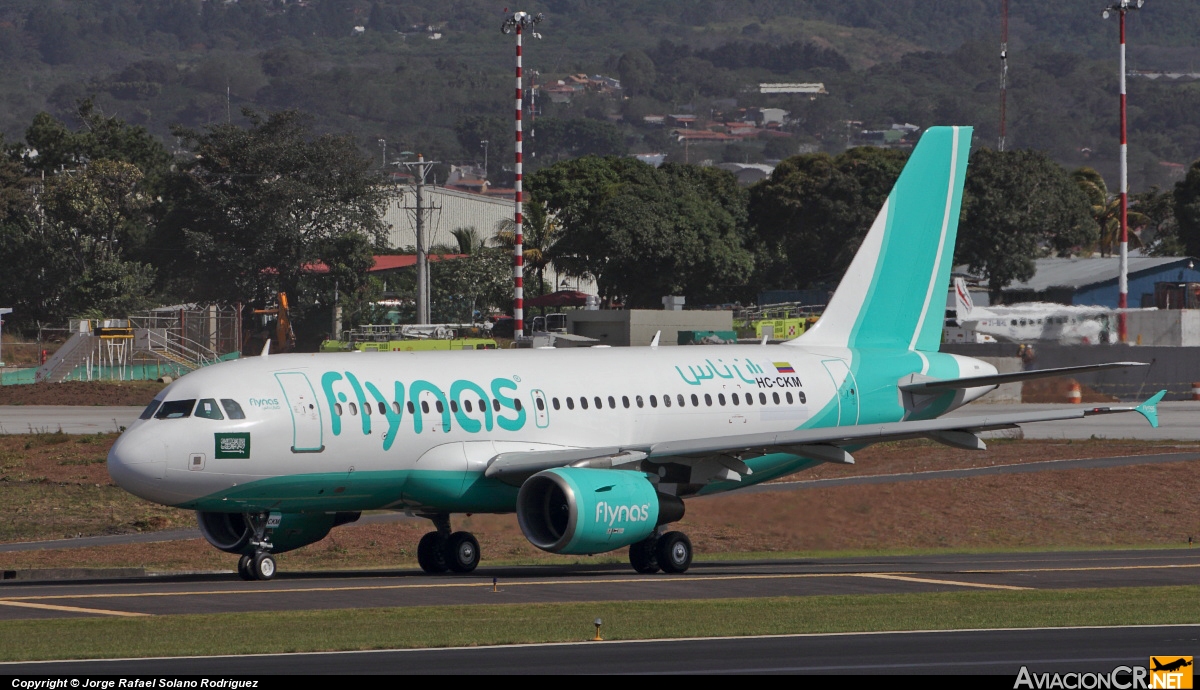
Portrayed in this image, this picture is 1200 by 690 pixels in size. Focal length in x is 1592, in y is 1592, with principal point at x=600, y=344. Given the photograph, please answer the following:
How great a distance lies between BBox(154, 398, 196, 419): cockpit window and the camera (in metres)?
28.0

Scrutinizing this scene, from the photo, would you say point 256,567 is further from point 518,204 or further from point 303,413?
point 518,204

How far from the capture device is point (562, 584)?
94.1ft

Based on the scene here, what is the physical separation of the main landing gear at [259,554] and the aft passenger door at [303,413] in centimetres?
181

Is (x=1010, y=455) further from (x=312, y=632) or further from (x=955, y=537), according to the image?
(x=312, y=632)

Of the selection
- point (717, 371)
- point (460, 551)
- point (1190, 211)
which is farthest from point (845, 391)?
point (1190, 211)

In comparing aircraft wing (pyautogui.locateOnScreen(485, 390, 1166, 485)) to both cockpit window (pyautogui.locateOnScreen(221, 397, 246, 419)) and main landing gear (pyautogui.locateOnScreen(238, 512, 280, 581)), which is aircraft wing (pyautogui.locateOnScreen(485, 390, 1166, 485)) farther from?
cockpit window (pyautogui.locateOnScreen(221, 397, 246, 419))

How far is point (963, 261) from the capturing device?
13438 centimetres

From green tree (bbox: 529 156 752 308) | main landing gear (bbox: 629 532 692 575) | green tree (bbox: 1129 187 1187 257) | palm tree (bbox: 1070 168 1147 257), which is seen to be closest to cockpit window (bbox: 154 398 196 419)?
main landing gear (bbox: 629 532 692 575)

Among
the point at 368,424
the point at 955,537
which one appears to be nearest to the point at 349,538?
the point at 368,424

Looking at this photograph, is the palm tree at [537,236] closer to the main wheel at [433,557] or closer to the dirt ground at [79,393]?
the dirt ground at [79,393]

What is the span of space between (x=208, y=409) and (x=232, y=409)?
413 millimetres

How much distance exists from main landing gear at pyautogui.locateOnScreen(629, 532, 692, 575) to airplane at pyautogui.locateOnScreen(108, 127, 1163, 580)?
4 cm

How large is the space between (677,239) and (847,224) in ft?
71.3

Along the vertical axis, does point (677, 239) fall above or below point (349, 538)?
above
